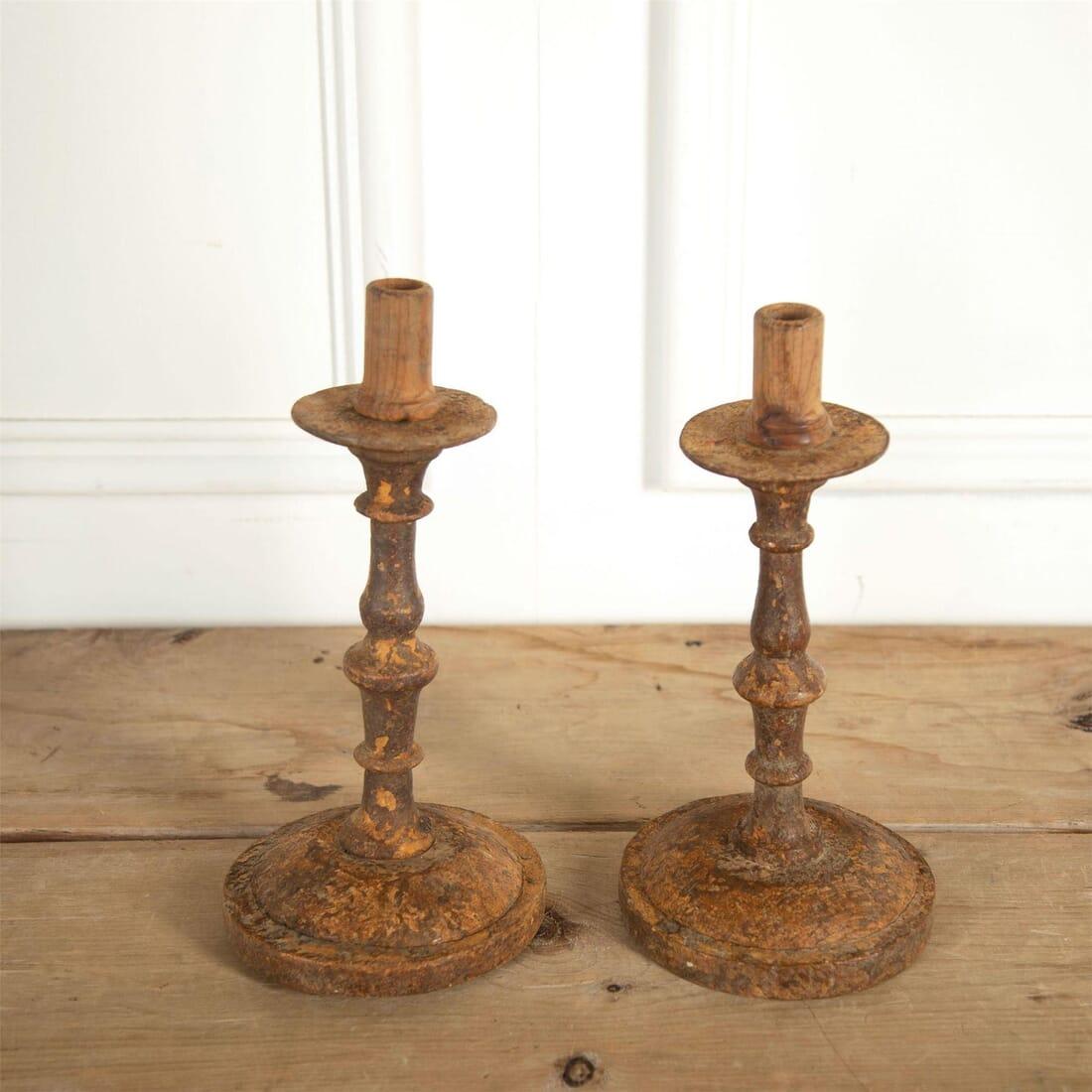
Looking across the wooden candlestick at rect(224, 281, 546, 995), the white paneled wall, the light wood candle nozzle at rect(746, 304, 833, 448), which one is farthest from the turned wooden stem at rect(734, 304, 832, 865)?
the white paneled wall

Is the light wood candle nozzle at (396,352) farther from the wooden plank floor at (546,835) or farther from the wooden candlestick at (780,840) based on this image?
the wooden plank floor at (546,835)

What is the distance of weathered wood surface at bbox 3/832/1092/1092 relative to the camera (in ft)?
2.33

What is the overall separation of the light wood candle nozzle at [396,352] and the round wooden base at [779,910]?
273mm

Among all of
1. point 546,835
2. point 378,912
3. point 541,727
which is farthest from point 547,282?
point 378,912

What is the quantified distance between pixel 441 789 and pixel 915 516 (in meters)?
0.46

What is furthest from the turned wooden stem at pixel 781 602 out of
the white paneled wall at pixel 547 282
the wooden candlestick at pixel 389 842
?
the white paneled wall at pixel 547 282

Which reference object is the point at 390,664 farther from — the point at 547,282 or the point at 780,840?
the point at 547,282

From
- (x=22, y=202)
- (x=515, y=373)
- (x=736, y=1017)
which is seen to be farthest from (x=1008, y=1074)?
(x=22, y=202)

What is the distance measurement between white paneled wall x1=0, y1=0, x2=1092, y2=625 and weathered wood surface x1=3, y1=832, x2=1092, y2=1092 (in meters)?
0.40

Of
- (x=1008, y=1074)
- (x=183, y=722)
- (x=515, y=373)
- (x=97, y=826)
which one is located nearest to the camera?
(x=1008, y=1074)

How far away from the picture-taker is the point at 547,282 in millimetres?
1158

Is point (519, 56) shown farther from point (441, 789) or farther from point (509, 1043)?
point (509, 1043)

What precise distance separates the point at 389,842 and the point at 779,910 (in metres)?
0.20

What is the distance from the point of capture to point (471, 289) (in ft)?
3.81
